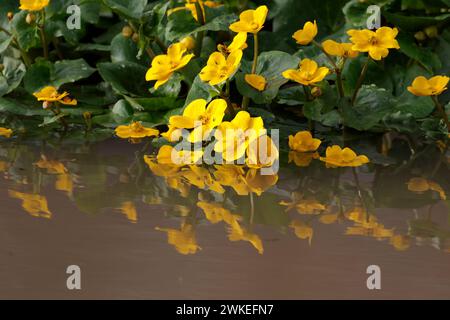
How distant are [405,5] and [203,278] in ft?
3.51

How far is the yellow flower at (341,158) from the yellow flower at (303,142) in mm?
47

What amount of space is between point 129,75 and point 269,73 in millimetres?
350

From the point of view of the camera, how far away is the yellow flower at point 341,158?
5.38 feet

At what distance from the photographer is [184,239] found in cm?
128

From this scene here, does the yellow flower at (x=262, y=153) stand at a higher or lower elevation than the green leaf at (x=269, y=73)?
lower

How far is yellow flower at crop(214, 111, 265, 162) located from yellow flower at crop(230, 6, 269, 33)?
0.51 ft

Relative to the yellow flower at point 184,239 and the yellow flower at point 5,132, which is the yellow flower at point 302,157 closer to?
the yellow flower at point 184,239

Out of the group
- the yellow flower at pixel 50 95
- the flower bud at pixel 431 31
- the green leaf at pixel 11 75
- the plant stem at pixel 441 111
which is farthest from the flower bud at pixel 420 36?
the green leaf at pixel 11 75

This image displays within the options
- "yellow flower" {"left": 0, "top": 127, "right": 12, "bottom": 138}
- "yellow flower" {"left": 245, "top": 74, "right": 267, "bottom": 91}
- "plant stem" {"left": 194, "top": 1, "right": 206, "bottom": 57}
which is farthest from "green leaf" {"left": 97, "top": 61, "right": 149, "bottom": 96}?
"yellow flower" {"left": 245, "top": 74, "right": 267, "bottom": 91}

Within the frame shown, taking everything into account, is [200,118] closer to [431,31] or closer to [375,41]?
[375,41]

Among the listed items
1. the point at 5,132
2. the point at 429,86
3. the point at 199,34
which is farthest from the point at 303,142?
the point at 5,132

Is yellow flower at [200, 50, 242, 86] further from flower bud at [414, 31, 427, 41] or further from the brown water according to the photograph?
flower bud at [414, 31, 427, 41]

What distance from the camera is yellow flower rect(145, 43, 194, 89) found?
1.67 m

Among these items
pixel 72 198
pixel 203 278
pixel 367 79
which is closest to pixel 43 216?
pixel 72 198
